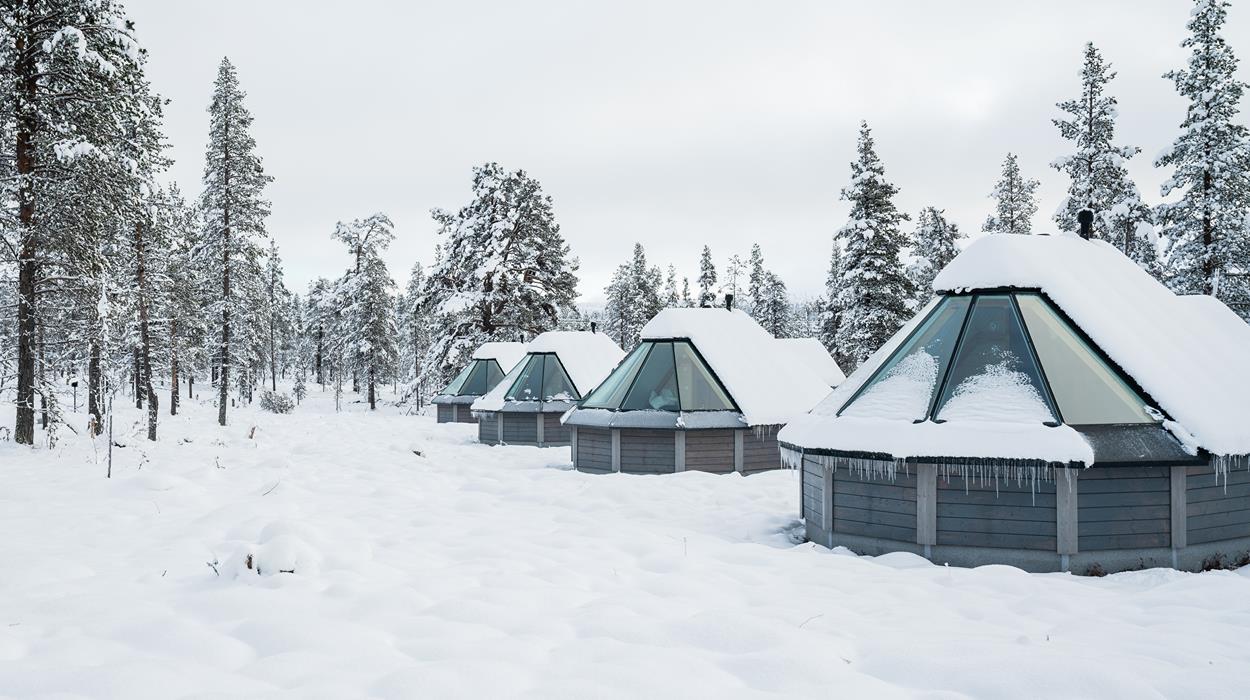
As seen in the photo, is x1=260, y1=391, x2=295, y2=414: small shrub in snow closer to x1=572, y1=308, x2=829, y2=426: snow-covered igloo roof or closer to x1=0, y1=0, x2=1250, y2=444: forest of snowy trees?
x1=0, y1=0, x2=1250, y2=444: forest of snowy trees

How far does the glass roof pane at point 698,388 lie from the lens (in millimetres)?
16219

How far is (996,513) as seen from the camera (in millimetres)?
8492

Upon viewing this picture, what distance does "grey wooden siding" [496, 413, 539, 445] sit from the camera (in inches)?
960

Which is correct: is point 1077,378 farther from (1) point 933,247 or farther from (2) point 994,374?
(1) point 933,247

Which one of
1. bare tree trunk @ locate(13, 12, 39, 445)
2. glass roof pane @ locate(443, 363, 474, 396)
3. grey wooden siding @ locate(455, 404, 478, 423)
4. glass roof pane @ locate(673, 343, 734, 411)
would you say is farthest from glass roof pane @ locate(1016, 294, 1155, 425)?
glass roof pane @ locate(443, 363, 474, 396)

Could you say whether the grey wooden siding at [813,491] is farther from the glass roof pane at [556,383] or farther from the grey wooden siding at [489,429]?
the grey wooden siding at [489,429]

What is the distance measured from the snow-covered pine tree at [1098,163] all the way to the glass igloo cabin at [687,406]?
57.8ft

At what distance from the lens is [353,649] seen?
5.27 metres

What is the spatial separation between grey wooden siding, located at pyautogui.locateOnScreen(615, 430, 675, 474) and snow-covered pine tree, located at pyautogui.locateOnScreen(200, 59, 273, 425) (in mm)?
20587

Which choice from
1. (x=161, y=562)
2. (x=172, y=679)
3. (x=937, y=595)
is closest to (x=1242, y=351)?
(x=937, y=595)

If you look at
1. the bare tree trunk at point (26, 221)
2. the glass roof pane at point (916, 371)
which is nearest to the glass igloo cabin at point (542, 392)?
the bare tree trunk at point (26, 221)

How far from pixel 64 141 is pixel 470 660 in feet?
51.8

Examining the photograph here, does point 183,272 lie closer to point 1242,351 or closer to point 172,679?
point 172,679

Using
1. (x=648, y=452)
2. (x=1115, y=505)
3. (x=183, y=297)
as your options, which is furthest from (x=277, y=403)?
Result: (x=1115, y=505)
